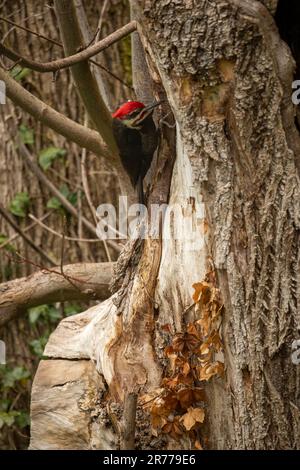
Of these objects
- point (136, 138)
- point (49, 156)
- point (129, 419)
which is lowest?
point (129, 419)

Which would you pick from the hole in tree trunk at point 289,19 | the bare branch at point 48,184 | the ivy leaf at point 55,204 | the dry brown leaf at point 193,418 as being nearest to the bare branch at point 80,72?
the hole in tree trunk at point 289,19

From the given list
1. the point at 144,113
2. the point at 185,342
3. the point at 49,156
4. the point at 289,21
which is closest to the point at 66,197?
the point at 49,156

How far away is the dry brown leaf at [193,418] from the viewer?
2572mm

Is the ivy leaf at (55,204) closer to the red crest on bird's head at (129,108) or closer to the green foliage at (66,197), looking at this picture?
the green foliage at (66,197)

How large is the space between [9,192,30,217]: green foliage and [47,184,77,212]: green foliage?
0.54 feet

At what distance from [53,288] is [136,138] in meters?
1.02

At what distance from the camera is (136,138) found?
9.97ft

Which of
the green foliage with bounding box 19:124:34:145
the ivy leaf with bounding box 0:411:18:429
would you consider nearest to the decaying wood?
the ivy leaf with bounding box 0:411:18:429

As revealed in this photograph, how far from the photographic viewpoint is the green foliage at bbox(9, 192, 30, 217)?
505cm

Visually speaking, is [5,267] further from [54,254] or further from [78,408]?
[78,408]

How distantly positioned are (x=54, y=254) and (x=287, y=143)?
2984 millimetres

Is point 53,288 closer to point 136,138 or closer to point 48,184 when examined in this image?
point 136,138

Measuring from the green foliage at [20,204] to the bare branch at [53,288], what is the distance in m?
1.42

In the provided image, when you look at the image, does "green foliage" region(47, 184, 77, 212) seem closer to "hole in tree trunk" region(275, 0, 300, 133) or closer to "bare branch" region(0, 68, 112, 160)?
"bare branch" region(0, 68, 112, 160)
